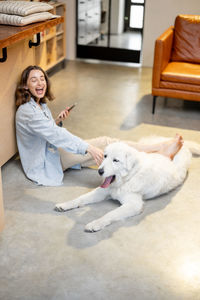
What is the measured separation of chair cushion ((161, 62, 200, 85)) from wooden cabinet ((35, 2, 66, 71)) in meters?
1.69

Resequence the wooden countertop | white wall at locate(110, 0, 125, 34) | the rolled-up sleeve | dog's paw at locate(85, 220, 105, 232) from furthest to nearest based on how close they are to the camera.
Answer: white wall at locate(110, 0, 125, 34) → the rolled-up sleeve → the wooden countertop → dog's paw at locate(85, 220, 105, 232)

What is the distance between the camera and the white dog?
94.7 inches

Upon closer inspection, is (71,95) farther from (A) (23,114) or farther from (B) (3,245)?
(B) (3,245)

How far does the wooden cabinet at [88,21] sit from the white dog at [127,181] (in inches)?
148

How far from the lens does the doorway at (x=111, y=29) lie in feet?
19.2

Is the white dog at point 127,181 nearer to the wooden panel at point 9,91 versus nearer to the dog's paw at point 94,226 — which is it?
the dog's paw at point 94,226

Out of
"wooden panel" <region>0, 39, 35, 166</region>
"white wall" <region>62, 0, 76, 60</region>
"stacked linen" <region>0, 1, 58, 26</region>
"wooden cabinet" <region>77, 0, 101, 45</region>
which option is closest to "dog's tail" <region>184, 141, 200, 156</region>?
"wooden panel" <region>0, 39, 35, 166</region>

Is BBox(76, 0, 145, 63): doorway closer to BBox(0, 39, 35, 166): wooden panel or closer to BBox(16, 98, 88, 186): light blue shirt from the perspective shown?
BBox(0, 39, 35, 166): wooden panel

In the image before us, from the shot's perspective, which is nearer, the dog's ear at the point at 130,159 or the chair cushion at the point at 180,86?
the dog's ear at the point at 130,159

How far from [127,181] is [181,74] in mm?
1906

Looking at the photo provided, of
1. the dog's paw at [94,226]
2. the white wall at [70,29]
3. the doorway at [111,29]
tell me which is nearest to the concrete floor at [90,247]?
the dog's paw at [94,226]

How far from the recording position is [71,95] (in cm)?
471

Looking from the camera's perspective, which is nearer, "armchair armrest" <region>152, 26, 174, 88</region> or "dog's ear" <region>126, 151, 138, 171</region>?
"dog's ear" <region>126, 151, 138, 171</region>

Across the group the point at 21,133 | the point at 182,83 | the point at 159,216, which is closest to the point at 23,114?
the point at 21,133
